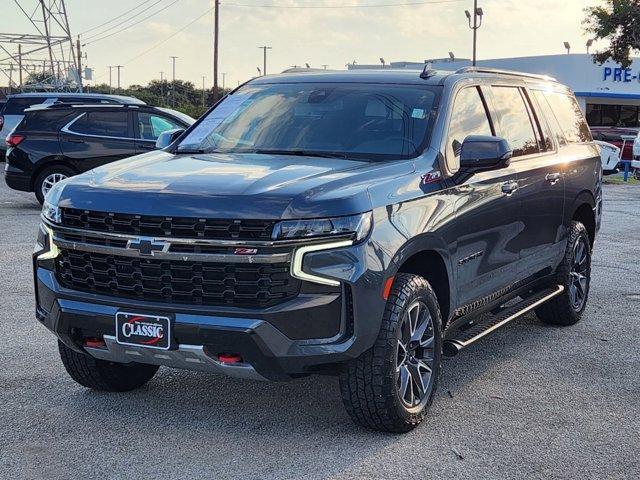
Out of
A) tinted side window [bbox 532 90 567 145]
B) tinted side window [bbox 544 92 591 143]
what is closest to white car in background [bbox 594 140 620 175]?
tinted side window [bbox 544 92 591 143]

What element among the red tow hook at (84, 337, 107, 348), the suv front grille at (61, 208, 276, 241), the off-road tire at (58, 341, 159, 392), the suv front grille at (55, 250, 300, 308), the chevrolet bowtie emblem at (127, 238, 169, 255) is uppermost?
the suv front grille at (61, 208, 276, 241)

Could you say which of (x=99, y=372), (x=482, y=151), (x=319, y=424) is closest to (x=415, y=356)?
(x=319, y=424)

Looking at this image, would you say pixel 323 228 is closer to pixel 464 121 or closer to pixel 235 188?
pixel 235 188

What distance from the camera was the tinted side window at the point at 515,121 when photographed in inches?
243

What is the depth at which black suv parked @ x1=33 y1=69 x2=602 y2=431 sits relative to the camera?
4.20 m

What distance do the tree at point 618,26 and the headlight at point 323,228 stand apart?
1209 inches

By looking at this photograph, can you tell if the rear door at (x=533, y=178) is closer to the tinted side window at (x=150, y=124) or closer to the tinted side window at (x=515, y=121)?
the tinted side window at (x=515, y=121)

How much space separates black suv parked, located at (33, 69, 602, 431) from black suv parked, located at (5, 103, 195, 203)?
29.5 feet

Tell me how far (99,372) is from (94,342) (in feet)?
2.17

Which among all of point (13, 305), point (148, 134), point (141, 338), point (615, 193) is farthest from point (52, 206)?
point (615, 193)

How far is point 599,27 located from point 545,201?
94.7ft

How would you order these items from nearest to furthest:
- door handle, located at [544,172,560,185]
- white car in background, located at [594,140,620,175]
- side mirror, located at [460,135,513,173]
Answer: side mirror, located at [460,135,513,173] → door handle, located at [544,172,560,185] → white car in background, located at [594,140,620,175]

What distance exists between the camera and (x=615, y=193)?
68.9ft

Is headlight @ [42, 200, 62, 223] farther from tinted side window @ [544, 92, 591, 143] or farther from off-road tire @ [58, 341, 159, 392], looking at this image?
tinted side window @ [544, 92, 591, 143]
